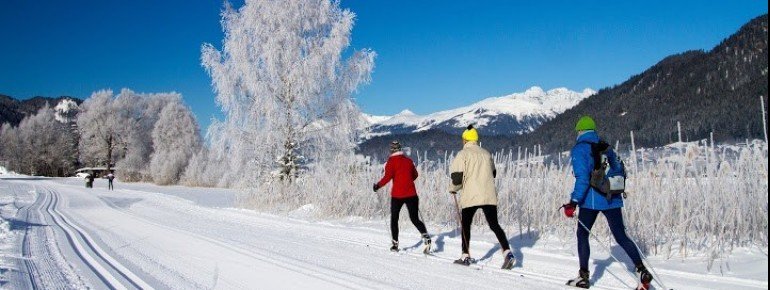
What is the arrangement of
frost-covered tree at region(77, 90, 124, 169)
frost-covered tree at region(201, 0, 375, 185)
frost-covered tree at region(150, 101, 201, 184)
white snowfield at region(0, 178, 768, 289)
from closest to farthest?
1. white snowfield at region(0, 178, 768, 289)
2. frost-covered tree at region(201, 0, 375, 185)
3. frost-covered tree at region(150, 101, 201, 184)
4. frost-covered tree at region(77, 90, 124, 169)

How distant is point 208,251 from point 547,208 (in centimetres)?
486

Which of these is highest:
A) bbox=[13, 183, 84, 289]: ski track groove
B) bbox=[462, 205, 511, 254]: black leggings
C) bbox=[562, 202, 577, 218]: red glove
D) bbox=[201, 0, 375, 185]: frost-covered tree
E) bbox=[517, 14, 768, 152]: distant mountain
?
bbox=[517, 14, 768, 152]: distant mountain

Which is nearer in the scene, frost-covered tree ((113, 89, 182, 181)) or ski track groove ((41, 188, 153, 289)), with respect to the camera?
ski track groove ((41, 188, 153, 289))

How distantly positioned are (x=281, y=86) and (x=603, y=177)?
1267cm

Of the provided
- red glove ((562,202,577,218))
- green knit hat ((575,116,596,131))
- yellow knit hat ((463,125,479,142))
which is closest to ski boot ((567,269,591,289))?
red glove ((562,202,577,218))

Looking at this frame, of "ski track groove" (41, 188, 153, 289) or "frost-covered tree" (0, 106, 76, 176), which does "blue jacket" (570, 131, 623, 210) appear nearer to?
"ski track groove" (41, 188, 153, 289)

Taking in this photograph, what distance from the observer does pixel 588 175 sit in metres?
4.76

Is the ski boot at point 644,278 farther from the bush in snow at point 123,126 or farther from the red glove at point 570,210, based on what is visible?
the bush in snow at point 123,126

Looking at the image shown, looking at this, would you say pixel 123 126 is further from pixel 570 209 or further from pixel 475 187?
pixel 570 209

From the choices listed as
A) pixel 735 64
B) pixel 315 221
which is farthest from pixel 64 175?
pixel 735 64

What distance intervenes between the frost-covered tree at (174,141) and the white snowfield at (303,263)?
37.6 meters

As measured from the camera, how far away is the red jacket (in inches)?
290

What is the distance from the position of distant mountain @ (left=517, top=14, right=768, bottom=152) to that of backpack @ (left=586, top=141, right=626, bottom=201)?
81982 millimetres

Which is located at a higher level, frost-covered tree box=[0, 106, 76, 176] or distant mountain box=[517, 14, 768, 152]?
distant mountain box=[517, 14, 768, 152]
